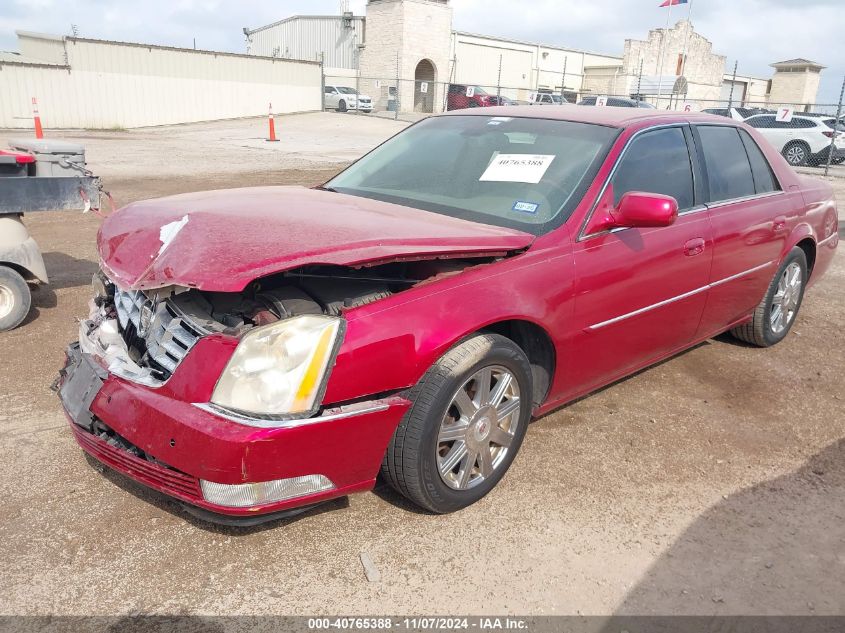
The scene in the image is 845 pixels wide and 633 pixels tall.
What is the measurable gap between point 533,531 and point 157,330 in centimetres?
168

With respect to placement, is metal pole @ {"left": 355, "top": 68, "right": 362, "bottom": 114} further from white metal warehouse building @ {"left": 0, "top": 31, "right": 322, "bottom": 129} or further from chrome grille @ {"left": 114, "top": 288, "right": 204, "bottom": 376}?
chrome grille @ {"left": 114, "top": 288, "right": 204, "bottom": 376}

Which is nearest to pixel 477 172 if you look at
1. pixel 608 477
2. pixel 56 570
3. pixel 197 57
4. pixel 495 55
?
pixel 608 477

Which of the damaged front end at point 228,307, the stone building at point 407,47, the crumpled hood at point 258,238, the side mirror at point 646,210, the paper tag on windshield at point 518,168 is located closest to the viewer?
the crumpled hood at point 258,238

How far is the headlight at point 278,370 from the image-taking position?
2219mm

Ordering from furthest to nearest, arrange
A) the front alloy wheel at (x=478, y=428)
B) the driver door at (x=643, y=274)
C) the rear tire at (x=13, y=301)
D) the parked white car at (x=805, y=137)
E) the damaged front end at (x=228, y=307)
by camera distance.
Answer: the parked white car at (x=805, y=137) → the rear tire at (x=13, y=301) → the driver door at (x=643, y=274) → the front alloy wheel at (x=478, y=428) → the damaged front end at (x=228, y=307)

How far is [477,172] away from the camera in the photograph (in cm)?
350

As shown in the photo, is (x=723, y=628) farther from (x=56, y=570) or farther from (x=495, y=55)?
(x=495, y=55)

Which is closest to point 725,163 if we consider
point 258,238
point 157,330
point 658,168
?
point 658,168

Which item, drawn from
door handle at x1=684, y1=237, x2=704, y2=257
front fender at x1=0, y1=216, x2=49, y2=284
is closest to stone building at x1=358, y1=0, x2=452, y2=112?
front fender at x1=0, y1=216, x2=49, y2=284

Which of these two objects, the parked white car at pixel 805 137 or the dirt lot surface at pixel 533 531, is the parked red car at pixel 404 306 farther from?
the parked white car at pixel 805 137

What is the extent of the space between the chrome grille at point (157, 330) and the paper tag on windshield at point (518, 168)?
65.9 inches

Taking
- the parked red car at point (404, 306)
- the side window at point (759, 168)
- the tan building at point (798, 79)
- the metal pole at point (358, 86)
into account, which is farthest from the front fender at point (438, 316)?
the tan building at point (798, 79)

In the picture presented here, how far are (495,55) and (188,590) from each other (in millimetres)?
47268

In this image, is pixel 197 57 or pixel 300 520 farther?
pixel 197 57
